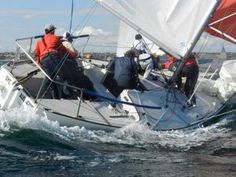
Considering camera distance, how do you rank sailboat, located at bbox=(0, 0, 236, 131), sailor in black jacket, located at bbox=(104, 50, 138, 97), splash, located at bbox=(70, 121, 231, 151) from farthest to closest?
sailor in black jacket, located at bbox=(104, 50, 138, 97) → sailboat, located at bbox=(0, 0, 236, 131) → splash, located at bbox=(70, 121, 231, 151)

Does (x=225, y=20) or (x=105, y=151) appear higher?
(x=225, y=20)

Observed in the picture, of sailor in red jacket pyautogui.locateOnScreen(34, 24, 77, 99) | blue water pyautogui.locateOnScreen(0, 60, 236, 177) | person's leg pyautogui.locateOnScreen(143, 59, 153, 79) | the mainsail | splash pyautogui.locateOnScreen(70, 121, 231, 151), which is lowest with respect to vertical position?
blue water pyautogui.locateOnScreen(0, 60, 236, 177)

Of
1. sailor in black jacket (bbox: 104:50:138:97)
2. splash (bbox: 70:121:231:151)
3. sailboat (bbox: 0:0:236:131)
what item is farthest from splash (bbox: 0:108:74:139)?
sailor in black jacket (bbox: 104:50:138:97)

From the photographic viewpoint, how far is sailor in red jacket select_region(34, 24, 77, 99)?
11844mm

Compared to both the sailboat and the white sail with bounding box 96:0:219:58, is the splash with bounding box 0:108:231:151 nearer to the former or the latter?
the sailboat

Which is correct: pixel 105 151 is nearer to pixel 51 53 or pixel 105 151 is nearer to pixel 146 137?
pixel 146 137

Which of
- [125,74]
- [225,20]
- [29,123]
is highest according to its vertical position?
[225,20]

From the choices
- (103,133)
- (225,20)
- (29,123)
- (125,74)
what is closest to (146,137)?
(103,133)

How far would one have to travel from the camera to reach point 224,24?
44.2 ft

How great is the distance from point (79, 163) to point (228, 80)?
6557 mm

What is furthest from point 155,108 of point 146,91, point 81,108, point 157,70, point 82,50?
point 157,70

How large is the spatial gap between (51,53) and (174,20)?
8.67 feet

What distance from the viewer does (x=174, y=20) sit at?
11.6 m

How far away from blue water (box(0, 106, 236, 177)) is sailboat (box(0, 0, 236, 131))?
223mm
